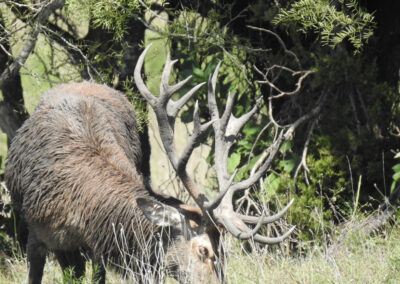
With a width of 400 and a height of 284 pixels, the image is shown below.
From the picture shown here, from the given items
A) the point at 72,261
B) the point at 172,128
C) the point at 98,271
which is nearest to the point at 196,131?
the point at 172,128

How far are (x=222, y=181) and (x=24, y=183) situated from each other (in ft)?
4.99

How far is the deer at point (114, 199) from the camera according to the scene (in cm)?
482

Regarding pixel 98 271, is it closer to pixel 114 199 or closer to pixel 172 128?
pixel 114 199

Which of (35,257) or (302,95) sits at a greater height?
(302,95)

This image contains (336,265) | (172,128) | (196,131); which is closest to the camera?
(336,265)

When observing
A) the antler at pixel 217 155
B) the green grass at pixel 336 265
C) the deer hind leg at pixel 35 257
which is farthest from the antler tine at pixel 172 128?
the deer hind leg at pixel 35 257

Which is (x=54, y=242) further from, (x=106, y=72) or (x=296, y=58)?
(x=296, y=58)

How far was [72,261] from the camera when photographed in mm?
5582

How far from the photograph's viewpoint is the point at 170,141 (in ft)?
16.7

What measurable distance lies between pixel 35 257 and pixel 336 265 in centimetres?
246

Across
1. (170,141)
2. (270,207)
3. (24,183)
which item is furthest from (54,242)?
(270,207)

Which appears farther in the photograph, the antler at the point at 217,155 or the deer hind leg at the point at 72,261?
the deer hind leg at the point at 72,261

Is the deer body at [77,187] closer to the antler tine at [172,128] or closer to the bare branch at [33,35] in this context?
the antler tine at [172,128]

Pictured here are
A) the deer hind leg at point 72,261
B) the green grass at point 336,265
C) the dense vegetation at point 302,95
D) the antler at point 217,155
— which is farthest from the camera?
the dense vegetation at point 302,95
